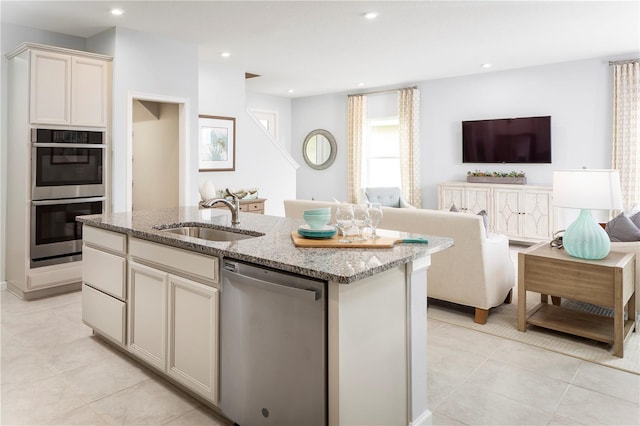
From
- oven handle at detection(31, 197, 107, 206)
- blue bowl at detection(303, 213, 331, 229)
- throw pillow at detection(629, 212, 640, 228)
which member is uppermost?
oven handle at detection(31, 197, 107, 206)

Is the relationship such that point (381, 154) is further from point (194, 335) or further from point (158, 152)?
point (194, 335)

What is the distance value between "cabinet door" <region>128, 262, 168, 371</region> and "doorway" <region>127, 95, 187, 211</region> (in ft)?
9.12

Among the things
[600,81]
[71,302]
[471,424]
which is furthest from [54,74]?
[600,81]

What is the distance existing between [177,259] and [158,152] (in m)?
3.83

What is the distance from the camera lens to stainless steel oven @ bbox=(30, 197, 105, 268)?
4.02 metres

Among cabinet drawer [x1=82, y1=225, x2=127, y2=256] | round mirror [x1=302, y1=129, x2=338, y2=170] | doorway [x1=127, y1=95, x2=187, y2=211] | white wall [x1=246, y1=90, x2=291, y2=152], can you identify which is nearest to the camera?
cabinet drawer [x1=82, y1=225, x2=127, y2=256]

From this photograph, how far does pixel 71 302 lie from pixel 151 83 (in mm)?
2377

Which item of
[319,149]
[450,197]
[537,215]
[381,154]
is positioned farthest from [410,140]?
[537,215]

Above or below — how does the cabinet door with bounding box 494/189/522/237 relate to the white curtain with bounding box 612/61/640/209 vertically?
below

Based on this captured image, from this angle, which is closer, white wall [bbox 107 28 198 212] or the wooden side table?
the wooden side table

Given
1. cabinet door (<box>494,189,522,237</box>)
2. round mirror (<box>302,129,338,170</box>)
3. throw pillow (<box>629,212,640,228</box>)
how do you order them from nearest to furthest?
throw pillow (<box>629,212,640,228</box>), cabinet door (<box>494,189,522,237</box>), round mirror (<box>302,129,338,170</box>)

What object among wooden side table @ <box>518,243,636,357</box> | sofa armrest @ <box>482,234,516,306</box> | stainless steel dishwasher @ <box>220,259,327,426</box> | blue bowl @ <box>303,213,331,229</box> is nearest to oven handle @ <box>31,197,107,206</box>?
stainless steel dishwasher @ <box>220,259,327,426</box>

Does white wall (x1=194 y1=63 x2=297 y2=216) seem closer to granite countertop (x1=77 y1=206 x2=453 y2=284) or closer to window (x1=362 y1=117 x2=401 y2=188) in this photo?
window (x1=362 y1=117 x2=401 y2=188)

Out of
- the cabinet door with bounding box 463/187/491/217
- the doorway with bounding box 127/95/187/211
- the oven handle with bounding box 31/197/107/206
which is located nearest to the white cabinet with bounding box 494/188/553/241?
the cabinet door with bounding box 463/187/491/217
